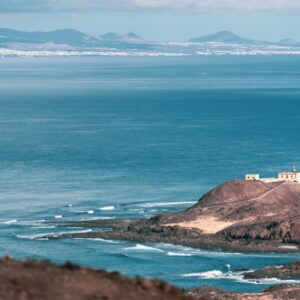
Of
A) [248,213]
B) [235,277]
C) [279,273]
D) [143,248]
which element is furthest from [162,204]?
[279,273]

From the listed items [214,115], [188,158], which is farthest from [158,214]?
[214,115]

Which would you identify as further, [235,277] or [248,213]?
[248,213]

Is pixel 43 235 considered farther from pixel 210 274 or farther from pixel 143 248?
pixel 210 274

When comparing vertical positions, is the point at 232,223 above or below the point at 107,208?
below

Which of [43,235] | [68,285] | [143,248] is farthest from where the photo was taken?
[43,235]

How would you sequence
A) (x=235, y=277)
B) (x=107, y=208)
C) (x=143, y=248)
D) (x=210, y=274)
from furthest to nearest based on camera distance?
1. (x=107, y=208)
2. (x=143, y=248)
3. (x=210, y=274)
4. (x=235, y=277)

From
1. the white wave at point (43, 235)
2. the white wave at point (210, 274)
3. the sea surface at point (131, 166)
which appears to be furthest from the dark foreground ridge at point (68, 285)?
the white wave at point (43, 235)

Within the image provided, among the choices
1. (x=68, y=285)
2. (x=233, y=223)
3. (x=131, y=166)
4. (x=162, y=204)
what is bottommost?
(x=233, y=223)

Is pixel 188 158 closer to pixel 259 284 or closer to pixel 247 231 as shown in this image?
pixel 247 231
